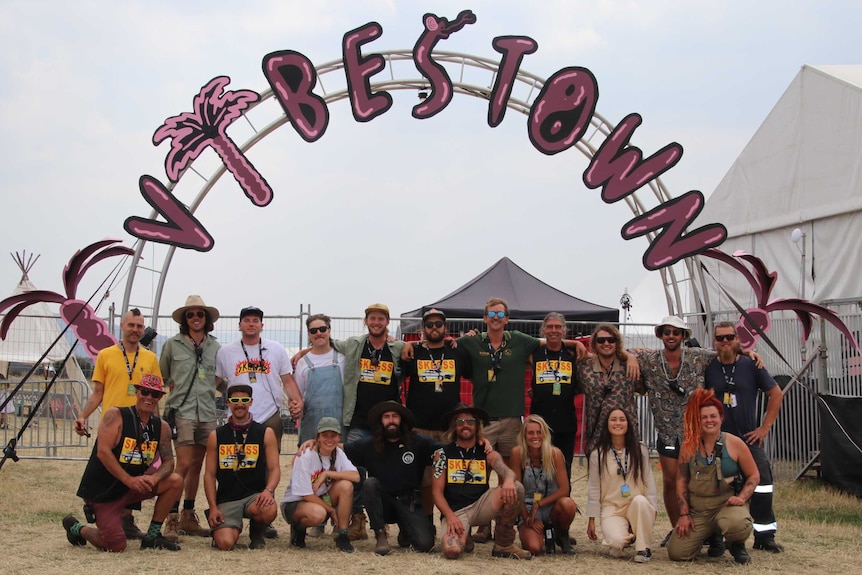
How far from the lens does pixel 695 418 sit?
5414mm

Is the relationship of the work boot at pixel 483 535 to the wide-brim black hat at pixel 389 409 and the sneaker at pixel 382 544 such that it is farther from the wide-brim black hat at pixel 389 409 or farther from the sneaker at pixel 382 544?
the wide-brim black hat at pixel 389 409

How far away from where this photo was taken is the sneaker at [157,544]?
5441mm

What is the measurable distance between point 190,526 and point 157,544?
605 mm

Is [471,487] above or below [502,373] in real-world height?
below

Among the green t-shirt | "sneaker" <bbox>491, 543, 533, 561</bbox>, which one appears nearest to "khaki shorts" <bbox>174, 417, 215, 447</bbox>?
the green t-shirt

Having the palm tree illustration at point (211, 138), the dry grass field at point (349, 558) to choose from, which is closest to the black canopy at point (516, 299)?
the palm tree illustration at point (211, 138)

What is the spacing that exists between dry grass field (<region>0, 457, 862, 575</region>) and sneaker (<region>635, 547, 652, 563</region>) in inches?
1.8

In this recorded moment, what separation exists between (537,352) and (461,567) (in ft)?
5.46

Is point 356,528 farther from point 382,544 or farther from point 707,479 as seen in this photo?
point 707,479

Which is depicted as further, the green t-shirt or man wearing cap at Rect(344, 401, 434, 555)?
the green t-shirt

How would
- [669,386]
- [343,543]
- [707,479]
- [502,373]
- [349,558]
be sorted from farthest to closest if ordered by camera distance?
[502,373] < [669,386] < [343,543] < [707,479] < [349,558]

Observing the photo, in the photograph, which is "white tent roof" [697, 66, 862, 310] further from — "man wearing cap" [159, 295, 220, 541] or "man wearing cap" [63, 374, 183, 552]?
"man wearing cap" [63, 374, 183, 552]

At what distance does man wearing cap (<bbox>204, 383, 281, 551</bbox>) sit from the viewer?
553 centimetres

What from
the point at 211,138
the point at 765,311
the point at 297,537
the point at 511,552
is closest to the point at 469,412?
the point at 511,552
